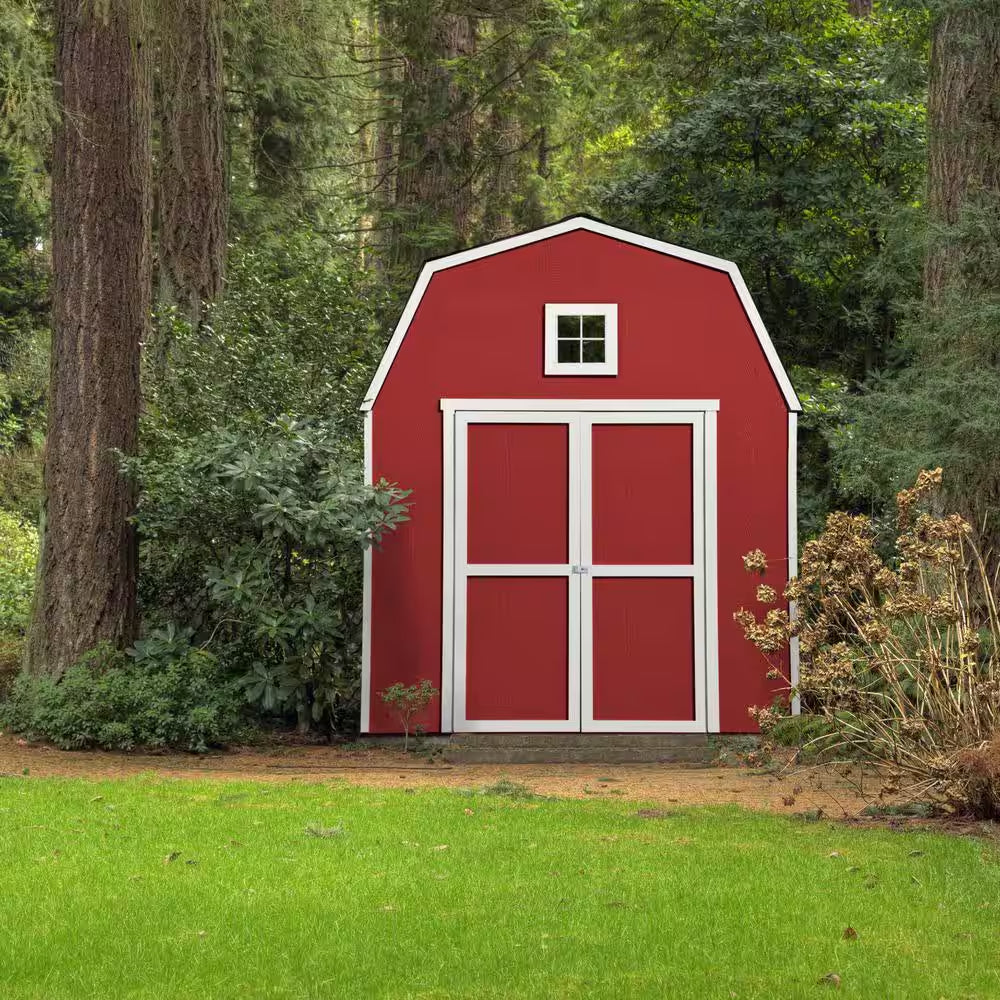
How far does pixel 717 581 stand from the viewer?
10172mm

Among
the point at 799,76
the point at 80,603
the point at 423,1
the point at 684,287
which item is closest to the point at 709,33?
the point at 799,76

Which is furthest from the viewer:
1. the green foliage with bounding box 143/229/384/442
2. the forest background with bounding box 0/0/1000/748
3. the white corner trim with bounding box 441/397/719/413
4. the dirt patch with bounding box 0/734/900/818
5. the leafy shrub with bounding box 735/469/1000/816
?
the green foliage with bounding box 143/229/384/442

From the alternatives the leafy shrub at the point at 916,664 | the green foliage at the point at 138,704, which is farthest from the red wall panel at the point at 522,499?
the leafy shrub at the point at 916,664

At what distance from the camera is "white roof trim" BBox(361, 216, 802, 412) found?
33.8 feet

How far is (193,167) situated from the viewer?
14094 mm

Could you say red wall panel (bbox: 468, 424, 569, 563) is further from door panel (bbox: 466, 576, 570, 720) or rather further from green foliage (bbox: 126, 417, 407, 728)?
green foliage (bbox: 126, 417, 407, 728)

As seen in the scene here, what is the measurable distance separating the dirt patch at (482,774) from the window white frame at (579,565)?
61 centimetres

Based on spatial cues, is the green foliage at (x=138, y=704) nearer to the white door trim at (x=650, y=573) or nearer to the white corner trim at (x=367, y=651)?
the white corner trim at (x=367, y=651)

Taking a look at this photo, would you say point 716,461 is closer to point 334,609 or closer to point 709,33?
point 334,609

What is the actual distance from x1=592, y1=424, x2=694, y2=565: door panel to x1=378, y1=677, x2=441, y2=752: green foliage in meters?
1.55

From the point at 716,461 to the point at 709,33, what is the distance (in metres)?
8.10

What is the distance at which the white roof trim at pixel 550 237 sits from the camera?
406 inches

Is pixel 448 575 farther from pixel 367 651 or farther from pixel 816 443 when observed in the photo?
pixel 816 443

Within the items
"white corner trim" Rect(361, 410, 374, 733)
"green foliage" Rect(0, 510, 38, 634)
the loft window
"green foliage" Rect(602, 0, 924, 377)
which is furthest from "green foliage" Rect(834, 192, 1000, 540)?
"green foliage" Rect(0, 510, 38, 634)
